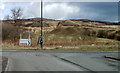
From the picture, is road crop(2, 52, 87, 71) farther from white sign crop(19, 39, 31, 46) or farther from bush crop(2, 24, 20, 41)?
bush crop(2, 24, 20, 41)

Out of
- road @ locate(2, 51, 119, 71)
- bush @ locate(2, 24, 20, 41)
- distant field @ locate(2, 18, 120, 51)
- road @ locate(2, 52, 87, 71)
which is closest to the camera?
road @ locate(2, 52, 87, 71)

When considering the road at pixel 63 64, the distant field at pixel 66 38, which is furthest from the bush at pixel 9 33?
the road at pixel 63 64

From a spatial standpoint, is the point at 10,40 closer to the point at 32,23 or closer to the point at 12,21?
the point at 12,21

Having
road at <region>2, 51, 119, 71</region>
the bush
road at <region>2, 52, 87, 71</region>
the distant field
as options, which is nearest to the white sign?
the distant field

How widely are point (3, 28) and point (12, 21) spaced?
1188 centimetres

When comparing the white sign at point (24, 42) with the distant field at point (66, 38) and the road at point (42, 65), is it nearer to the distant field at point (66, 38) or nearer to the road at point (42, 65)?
the distant field at point (66, 38)

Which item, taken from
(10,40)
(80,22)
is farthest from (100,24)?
(10,40)

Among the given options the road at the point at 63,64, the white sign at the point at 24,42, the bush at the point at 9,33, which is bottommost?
the road at the point at 63,64

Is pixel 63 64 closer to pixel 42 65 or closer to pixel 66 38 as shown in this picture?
pixel 42 65

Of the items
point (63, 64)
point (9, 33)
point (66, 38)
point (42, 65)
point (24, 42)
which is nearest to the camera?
point (42, 65)

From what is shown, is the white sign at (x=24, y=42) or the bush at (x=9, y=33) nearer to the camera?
the white sign at (x=24, y=42)

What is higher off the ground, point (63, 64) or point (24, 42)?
point (24, 42)

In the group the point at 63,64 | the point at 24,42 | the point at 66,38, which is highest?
the point at 66,38

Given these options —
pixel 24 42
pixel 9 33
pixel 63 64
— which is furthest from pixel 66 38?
pixel 63 64
